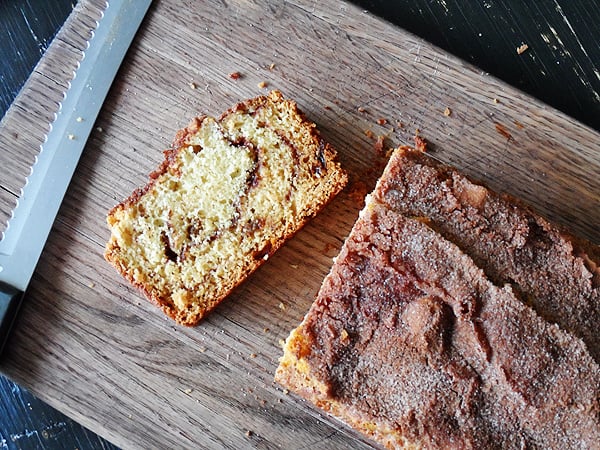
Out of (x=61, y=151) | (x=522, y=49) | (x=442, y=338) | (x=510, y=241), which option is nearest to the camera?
(x=442, y=338)

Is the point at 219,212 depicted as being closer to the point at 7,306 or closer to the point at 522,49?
the point at 7,306

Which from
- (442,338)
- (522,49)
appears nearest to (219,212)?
(442,338)

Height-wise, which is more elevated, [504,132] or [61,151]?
[504,132]

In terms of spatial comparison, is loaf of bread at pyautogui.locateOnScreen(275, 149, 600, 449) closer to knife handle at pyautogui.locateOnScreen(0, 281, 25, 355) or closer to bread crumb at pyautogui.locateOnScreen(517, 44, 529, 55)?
bread crumb at pyautogui.locateOnScreen(517, 44, 529, 55)

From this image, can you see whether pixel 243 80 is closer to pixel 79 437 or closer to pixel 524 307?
pixel 524 307

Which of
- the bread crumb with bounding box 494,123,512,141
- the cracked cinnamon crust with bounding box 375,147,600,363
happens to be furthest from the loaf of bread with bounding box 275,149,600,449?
the bread crumb with bounding box 494,123,512,141

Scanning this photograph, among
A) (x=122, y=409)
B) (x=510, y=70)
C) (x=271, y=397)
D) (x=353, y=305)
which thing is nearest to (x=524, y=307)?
(x=353, y=305)
